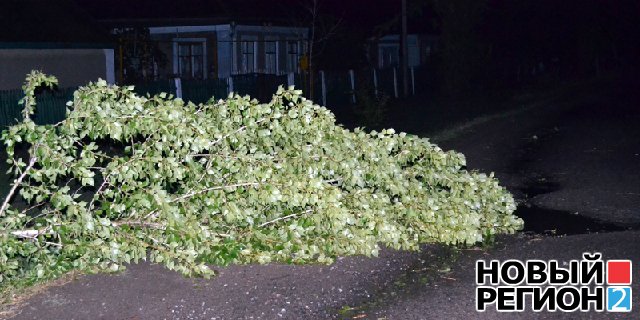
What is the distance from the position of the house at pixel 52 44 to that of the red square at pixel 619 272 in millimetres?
15276

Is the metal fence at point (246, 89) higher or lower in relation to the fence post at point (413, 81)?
lower

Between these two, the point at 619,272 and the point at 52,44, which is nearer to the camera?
the point at 619,272

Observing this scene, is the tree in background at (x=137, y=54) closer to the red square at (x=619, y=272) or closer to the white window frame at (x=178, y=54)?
the white window frame at (x=178, y=54)

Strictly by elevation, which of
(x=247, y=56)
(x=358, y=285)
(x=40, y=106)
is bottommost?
(x=358, y=285)

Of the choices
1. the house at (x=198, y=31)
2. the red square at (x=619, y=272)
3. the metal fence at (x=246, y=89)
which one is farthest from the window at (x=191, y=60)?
the red square at (x=619, y=272)

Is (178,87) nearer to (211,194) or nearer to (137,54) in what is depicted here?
(137,54)

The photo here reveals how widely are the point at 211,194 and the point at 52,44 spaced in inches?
546

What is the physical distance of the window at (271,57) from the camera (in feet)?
106

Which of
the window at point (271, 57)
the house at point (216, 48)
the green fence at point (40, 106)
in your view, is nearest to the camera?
the green fence at point (40, 106)

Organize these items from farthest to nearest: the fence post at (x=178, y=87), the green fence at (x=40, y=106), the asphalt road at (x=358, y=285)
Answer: the fence post at (x=178, y=87) < the green fence at (x=40, y=106) < the asphalt road at (x=358, y=285)

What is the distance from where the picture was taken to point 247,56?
30.9 m

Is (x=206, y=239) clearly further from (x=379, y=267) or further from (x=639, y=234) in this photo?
(x=639, y=234)

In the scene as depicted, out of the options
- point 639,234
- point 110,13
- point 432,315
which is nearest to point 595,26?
point 110,13

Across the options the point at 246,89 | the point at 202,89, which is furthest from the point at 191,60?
the point at 202,89
